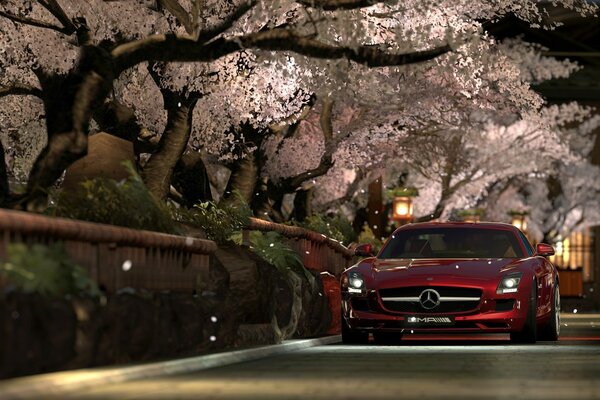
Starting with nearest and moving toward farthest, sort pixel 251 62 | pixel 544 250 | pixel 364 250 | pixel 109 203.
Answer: pixel 109 203 < pixel 364 250 < pixel 544 250 < pixel 251 62

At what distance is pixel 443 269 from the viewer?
78.1ft

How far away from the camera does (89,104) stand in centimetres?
2223

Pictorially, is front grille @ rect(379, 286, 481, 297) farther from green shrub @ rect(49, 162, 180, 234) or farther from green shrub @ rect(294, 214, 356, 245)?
green shrub @ rect(294, 214, 356, 245)

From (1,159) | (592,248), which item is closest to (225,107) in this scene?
(1,159)

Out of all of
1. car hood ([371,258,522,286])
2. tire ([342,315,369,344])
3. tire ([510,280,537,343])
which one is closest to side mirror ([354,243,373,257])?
car hood ([371,258,522,286])

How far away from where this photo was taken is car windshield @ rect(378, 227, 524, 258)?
2506cm

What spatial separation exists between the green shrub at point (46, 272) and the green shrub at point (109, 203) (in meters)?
3.02

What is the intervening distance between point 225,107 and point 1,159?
11.6 m

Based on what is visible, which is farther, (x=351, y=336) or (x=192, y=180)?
(x=192, y=180)

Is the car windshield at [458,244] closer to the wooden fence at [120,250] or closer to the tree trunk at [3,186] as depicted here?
the wooden fence at [120,250]

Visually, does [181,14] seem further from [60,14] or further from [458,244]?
[458,244]

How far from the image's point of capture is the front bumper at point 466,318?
76.7 ft

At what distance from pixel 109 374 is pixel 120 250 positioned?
10.1 ft

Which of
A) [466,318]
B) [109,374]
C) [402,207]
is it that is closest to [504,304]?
[466,318]
